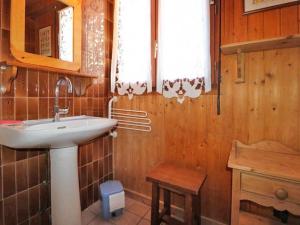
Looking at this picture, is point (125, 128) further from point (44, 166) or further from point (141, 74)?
point (44, 166)

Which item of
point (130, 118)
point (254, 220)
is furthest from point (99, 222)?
point (254, 220)

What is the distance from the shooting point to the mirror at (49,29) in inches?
47.5

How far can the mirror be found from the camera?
1.21 m

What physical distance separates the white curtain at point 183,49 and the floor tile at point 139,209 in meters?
1.04

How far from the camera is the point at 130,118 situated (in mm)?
1768

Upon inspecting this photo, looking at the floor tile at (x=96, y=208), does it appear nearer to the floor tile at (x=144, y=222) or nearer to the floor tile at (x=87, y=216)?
the floor tile at (x=87, y=216)

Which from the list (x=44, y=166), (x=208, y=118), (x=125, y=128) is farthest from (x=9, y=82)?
(x=208, y=118)

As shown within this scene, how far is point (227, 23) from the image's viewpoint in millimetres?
1280

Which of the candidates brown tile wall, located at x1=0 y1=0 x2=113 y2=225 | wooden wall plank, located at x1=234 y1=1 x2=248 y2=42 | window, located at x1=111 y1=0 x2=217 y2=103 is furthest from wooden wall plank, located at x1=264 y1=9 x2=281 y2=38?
brown tile wall, located at x1=0 y1=0 x2=113 y2=225

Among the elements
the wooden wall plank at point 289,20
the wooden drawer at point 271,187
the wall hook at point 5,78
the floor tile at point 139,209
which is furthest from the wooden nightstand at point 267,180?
the wall hook at point 5,78

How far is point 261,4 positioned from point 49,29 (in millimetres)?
1474

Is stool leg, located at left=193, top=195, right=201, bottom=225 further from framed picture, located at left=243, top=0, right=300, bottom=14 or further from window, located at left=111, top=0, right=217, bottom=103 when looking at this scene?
framed picture, located at left=243, top=0, right=300, bottom=14

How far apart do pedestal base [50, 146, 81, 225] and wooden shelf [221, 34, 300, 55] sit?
3.96 ft

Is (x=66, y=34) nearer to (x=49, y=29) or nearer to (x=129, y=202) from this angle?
(x=49, y=29)
